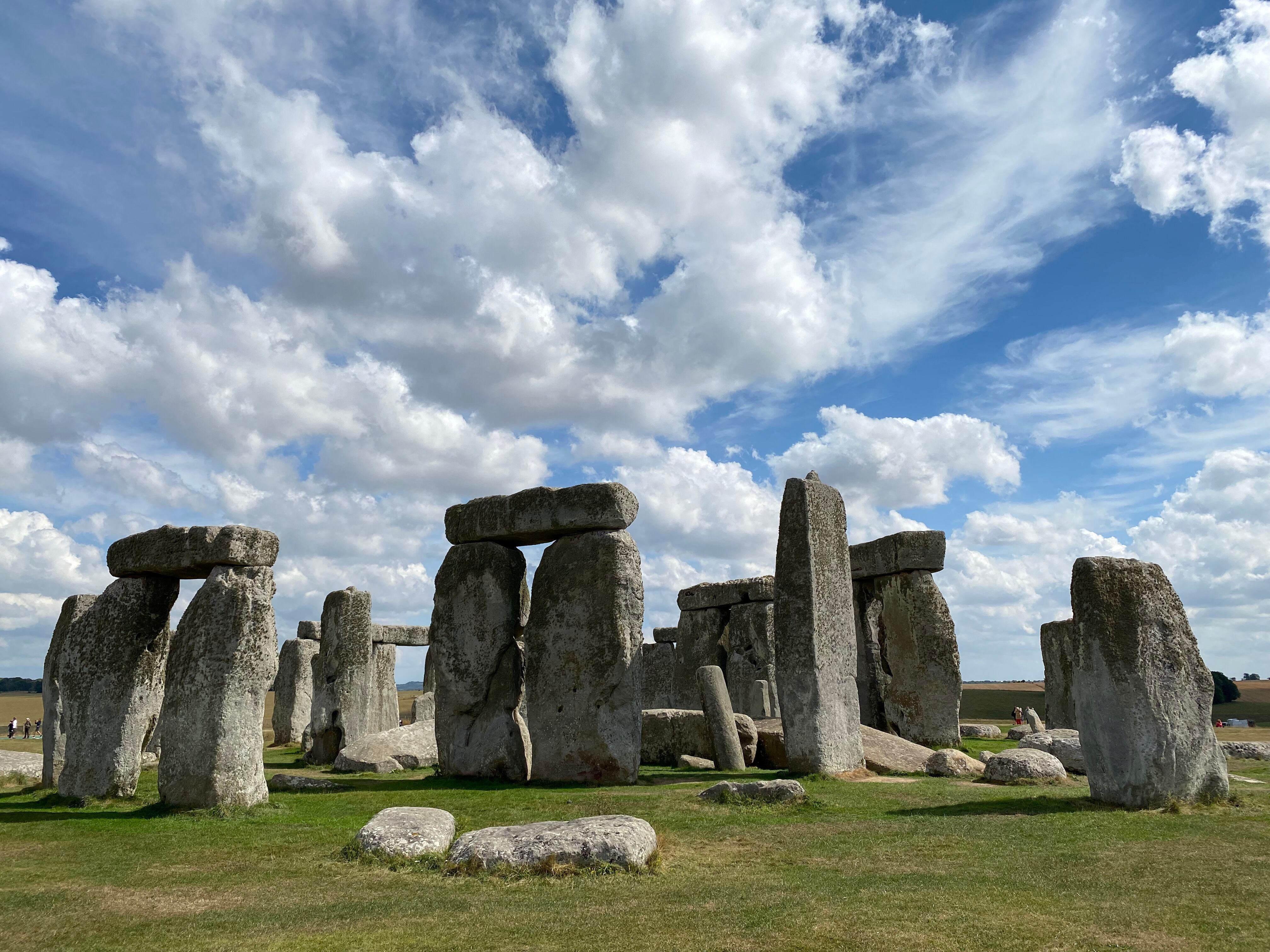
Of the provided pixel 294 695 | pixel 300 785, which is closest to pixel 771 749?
pixel 300 785

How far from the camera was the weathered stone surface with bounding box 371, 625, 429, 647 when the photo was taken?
2467 cm

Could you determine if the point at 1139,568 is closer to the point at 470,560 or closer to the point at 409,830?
the point at 409,830

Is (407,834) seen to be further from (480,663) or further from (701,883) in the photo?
(480,663)

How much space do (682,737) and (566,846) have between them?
29.0 feet

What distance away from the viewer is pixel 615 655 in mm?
13109

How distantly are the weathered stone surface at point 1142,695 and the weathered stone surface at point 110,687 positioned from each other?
1022 cm

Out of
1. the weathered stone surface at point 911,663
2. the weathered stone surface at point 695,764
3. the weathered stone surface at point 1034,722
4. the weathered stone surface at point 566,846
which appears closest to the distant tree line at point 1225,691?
the weathered stone surface at point 1034,722

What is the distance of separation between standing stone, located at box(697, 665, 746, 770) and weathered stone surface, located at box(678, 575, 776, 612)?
775 centimetres

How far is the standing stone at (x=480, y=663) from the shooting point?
1399cm

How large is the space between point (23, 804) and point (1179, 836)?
12159 millimetres

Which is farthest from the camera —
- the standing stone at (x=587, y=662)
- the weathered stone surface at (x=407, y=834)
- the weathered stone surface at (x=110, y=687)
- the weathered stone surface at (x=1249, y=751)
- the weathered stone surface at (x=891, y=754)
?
the weathered stone surface at (x=1249, y=751)

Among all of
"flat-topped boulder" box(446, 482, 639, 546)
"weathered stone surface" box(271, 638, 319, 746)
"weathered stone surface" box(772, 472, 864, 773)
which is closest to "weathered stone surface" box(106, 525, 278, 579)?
"flat-topped boulder" box(446, 482, 639, 546)

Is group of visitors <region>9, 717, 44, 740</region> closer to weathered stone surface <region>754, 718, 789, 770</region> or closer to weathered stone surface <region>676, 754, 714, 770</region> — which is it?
weathered stone surface <region>676, 754, 714, 770</region>

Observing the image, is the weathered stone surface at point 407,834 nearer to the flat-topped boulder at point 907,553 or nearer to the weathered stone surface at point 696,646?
the flat-topped boulder at point 907,553
